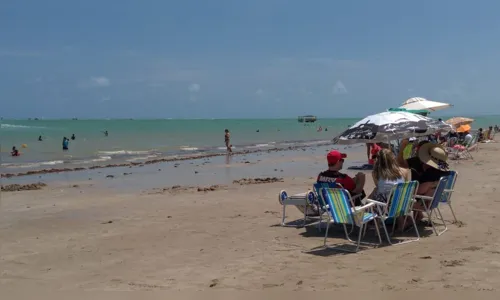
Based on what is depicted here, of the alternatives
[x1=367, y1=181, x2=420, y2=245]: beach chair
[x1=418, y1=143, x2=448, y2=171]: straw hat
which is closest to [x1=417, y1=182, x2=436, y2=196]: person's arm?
[x1=418, y1=143, x2=448, y2=171]: straw hat

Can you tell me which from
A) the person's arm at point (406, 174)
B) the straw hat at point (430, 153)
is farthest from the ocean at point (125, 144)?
the person's arm at point (406, 174)

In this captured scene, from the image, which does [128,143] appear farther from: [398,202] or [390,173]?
[398,202]

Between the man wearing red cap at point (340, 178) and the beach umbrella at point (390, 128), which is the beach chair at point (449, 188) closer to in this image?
the beach umbrella at point (390, 128)

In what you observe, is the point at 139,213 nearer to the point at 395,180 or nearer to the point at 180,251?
the point at 180,251

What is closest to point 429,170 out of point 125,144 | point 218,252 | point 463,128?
point 218,252

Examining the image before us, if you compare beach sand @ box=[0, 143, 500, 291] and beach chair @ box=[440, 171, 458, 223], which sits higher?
beach chair @ box=[440, 171, 458, 223]

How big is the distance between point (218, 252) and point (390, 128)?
3265 millimetres

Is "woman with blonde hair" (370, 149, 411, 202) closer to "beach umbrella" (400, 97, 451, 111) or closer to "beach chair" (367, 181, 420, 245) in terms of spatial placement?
"beach chair" (367, 181, 420, 245)

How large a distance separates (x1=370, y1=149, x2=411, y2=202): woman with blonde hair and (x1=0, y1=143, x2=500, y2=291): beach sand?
714 mm

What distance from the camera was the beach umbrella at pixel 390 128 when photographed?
7.85 m

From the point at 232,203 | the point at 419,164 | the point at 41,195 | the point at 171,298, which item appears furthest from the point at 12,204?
the point at 419,164

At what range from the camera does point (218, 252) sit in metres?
6.39

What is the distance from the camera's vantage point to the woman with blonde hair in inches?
260

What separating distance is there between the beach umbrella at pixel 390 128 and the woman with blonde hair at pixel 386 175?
1166 mm
